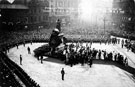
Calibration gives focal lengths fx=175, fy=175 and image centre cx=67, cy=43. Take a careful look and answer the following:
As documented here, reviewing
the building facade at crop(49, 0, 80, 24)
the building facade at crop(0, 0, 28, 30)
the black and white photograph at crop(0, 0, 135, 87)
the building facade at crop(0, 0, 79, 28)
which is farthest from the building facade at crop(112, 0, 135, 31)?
the building facade at crop(0, 0, 28, 30)

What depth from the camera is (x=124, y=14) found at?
6775 centimetres

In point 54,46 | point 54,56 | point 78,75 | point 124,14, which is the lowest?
point 78,75

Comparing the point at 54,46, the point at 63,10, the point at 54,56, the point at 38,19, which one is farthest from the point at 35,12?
the point at 54,56

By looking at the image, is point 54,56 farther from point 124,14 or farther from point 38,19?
point 124,14

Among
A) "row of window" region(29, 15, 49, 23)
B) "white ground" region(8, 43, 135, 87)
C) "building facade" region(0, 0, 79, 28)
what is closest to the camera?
"white ground" region(8, 43, 135, 87)

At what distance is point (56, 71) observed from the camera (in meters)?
20.8

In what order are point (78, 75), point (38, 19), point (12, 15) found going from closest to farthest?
point (78, 75) < point (12, 15) < point (38, 19)

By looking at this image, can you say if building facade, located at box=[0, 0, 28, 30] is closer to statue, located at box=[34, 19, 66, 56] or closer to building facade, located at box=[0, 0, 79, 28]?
building facade, located at box=[0, 0, 79, 28]

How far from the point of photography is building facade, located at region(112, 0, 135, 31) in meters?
63.9

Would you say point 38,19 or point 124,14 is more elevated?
point 124,14

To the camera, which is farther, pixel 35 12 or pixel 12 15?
pixel 35 12

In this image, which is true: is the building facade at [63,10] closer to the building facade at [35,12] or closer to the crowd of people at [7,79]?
the building facade at [35,12]

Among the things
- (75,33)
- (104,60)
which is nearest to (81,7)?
(75,33)

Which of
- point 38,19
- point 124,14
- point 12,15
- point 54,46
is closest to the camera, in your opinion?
point 54,46
